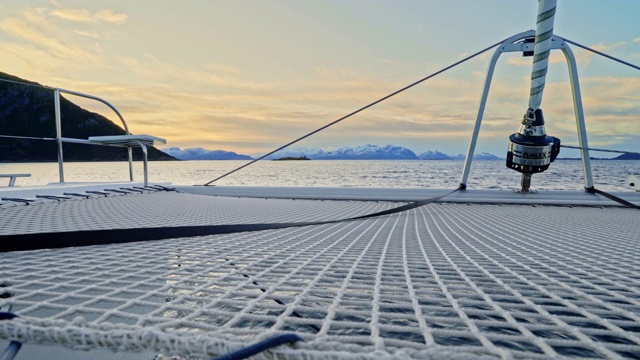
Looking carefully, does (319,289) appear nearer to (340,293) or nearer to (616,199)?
(340,293)

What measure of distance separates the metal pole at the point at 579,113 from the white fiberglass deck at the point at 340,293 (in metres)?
2.22

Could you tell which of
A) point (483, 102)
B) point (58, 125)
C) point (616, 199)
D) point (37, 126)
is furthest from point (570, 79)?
point (37, 126)

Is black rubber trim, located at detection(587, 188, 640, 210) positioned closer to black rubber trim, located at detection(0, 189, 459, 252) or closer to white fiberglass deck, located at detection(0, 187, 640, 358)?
white fiberglass deck, located at detection(0, 187, 640, 358)

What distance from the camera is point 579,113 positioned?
355cm

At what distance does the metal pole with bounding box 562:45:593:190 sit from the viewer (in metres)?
3.46

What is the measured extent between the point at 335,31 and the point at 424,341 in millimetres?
7889

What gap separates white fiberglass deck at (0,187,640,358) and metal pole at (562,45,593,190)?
222 cm

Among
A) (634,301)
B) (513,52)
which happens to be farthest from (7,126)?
(634,301)

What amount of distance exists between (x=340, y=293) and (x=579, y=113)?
3.82 metres

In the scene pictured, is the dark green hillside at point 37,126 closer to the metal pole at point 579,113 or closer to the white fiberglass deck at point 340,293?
the white fiberglass deck at point 340,293

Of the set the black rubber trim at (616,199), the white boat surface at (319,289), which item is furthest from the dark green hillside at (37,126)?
the black rubber trim at (616,199)

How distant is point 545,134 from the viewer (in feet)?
8.93

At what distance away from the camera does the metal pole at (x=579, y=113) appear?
346cm

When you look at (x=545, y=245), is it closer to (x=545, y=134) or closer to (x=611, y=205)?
(x=545, y=134)
